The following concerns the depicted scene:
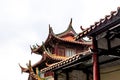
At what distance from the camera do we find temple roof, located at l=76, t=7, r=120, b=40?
7752 mm

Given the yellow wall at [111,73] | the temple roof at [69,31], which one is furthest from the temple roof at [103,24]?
the temple roof at [69,31]

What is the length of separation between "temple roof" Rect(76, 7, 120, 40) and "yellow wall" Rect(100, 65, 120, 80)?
11.4ft

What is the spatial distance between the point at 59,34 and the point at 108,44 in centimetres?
2521

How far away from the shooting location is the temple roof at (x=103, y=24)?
25.4ft

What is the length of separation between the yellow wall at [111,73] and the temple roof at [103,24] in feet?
11.4

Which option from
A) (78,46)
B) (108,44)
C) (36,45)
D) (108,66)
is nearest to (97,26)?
(108,44)

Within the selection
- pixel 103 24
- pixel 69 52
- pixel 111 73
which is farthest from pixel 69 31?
pixel 103 24

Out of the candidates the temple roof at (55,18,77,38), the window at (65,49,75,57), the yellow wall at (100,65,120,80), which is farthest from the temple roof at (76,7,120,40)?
the temple roof at (55,18,77,38)

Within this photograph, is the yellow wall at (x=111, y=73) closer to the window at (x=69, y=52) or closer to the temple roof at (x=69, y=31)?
the window at (x=69, y=52)

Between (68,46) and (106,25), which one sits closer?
(106,25)

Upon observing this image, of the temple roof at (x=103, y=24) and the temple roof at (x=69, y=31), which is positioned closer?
the temple roof at (x=103, y=24)

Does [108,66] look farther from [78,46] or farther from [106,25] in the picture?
[78,46]

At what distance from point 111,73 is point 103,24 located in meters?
4.32

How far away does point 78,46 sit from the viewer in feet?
112
